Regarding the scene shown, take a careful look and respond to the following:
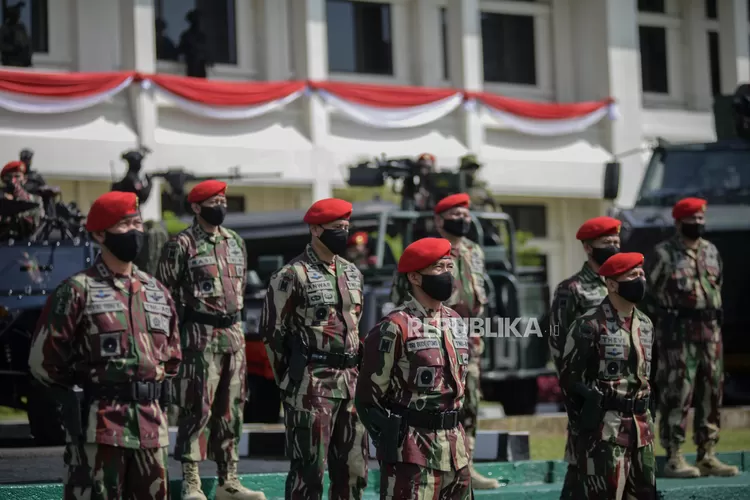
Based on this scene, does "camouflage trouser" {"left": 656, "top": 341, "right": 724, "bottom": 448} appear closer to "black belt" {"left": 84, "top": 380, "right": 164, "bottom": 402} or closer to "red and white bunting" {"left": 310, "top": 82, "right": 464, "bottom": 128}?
"black belt" {"left": 84, "top": 380, "right": 164, "bottom": 402}

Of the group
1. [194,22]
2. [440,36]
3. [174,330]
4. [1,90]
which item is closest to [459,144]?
[440,36]

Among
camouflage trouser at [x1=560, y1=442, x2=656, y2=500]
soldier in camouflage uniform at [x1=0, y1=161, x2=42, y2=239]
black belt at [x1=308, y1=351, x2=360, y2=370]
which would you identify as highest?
soldier in camouflage uniform at [x1=0, y1=161, x2=42, y2=239]

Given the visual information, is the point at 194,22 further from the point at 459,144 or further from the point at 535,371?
the point at 535,371

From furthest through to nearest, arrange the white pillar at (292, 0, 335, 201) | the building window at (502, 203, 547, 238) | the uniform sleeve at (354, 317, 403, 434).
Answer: the building window at (502, 203, 547, 238), the white pillar at (292, 0, 335, 201), the uniform sleeve at (354, 317, 403, 434)

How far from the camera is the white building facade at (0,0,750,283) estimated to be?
22.3 meters

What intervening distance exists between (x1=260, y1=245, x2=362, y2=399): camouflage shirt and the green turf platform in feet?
4.40

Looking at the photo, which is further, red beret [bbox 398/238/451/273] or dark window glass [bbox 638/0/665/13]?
dark window glass [bbox 638/0/665/13]

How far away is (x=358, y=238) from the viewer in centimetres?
1393

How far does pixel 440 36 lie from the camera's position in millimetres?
26562

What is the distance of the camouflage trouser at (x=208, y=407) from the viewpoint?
9.32 metres

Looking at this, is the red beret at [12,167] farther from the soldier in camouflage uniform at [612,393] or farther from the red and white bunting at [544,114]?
the red and white bunting at [544,114]

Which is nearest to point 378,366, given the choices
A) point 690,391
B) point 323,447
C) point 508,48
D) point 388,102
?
point 323,447

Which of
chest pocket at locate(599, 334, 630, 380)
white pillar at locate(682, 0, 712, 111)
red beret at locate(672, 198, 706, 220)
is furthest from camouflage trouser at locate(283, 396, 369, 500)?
white pillar at locate(682, 0, 712, 111)

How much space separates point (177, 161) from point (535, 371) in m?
8.61
